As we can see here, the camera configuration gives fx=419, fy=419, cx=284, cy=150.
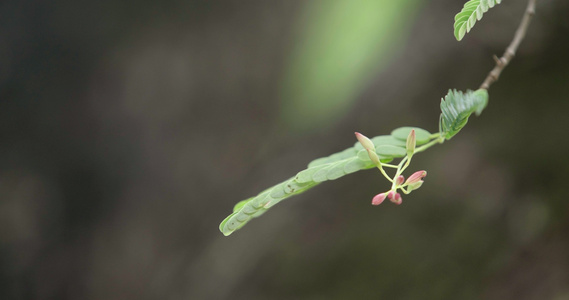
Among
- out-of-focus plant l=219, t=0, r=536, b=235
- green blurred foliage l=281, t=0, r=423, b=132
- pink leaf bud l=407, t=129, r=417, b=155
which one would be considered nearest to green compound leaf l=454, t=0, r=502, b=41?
out-of-focus plant l=219, t=0, r=536, b=235

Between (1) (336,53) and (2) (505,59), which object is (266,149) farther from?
(2) (505,59)

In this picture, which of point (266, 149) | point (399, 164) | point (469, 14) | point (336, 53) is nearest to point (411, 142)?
point (399, 164)

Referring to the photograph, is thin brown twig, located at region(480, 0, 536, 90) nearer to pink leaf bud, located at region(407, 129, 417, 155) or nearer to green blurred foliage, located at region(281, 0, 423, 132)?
pink leaf bud, located at region(407, 129, 417, 155)

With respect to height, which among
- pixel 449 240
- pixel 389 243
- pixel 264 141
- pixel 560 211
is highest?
pixel 264 141

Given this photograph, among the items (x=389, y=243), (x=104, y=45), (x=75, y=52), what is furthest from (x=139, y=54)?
(x=389, y=243)

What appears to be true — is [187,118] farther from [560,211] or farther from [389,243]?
[560,211]

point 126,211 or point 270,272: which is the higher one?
point 126,211

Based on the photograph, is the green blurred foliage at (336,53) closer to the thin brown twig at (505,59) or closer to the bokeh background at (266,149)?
the bokeh background at (266,149)
